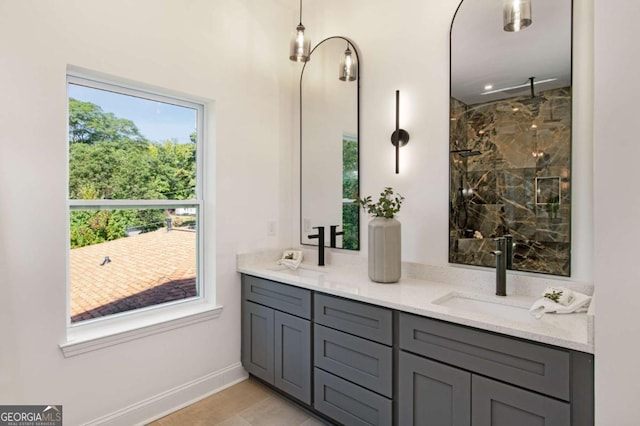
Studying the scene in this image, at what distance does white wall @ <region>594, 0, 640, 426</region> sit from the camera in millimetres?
1081

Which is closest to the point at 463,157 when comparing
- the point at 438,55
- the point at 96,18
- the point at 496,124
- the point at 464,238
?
the point at 496,124

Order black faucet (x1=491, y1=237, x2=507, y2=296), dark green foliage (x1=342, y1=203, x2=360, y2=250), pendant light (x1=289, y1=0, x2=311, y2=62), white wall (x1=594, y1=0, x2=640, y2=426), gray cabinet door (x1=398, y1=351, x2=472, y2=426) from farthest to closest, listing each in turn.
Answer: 1. dark green foliage (x1=342, y1=203, x2=360, y2=250)
2. pendant light (x1=289, y1=0, x2=311, y2=62)
3. black faucet (x1=491, y1=237, x2=507, y2=296)
4. gray cabinet door (x1=398, y1=351, x2=472, y2=426)
5. white wall (x1=594, y1=0, x2=640, y2=426)

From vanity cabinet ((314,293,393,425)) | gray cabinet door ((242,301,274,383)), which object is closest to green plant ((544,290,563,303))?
vanity cabinet ((314,293,393,425))

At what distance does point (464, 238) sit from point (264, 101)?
1.84 metres

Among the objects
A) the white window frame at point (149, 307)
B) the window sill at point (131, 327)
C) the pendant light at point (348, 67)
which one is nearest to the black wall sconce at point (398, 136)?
the pendant light at point (348, 67)

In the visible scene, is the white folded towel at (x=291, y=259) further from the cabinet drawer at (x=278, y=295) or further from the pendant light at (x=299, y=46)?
the pendant light at (x=299, y=46)

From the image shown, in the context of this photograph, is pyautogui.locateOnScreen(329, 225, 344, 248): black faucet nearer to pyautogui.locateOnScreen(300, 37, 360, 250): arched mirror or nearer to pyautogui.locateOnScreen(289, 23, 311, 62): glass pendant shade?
pyautogui.locateOnScreen(300, 37, 360, 250): arched mirror

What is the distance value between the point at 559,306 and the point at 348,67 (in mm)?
2028

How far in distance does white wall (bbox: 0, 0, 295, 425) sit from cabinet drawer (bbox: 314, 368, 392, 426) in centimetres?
87

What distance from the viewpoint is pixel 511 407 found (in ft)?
4.39

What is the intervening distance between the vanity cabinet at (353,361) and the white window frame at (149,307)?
91 cm

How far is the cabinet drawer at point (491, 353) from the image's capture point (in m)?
1.25

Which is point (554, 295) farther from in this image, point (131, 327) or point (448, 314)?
point (131, 327)
